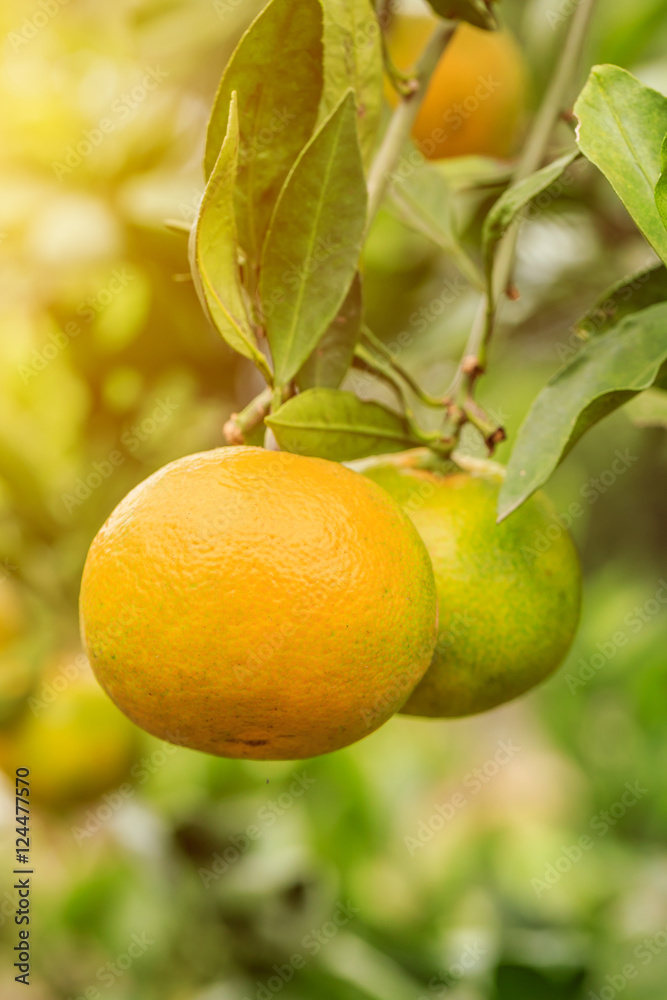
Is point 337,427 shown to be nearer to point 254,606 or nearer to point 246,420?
point 246,420

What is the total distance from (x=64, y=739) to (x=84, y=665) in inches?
4.9

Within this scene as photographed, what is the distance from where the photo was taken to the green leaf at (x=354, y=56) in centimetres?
63

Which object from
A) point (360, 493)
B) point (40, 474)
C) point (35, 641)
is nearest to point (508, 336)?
point (40, 474)

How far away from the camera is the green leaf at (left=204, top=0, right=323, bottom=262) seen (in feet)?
1.98

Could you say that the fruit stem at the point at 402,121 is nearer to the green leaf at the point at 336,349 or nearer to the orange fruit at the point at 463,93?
the green leaf at the point at 336,349

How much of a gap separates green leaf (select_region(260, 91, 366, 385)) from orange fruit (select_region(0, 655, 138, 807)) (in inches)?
34.1

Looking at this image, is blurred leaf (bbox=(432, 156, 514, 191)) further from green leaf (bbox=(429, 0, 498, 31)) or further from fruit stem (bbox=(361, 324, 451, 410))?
fruit stem (bbox=(361, 324, 451, 410))

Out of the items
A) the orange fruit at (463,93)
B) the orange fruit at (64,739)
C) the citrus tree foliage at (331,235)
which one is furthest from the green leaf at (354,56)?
the orange fruit at (64,739)

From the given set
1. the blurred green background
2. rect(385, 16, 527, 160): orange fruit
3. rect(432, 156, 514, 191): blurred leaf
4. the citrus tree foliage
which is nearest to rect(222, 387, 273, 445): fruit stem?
the citrus tree foliage

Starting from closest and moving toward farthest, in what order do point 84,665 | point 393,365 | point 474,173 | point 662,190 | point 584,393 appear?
point 662,190, point 584,393, point 393,365, point 474,173, point 84,665

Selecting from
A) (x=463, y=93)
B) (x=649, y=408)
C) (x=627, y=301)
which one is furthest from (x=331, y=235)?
(x=463, y=93)

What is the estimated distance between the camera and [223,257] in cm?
60

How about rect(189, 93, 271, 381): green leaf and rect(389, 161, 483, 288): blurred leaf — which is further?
rect(389, 161, 483, 288): blurred leaf

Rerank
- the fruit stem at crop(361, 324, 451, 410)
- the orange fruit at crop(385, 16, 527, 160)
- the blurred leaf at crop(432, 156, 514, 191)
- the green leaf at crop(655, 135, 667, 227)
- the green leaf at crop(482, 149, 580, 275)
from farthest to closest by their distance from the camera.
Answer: the orange fruit at crop(385, 16, 527, 160) → the blurred leaf at crop(432, 156, 514, 191) → the fruit stem at crop(361, 324, 451, 410) → the green leaf at crop(482, 149, 580, 275) → the green leaf at crop(655, 135, 667, 227)
